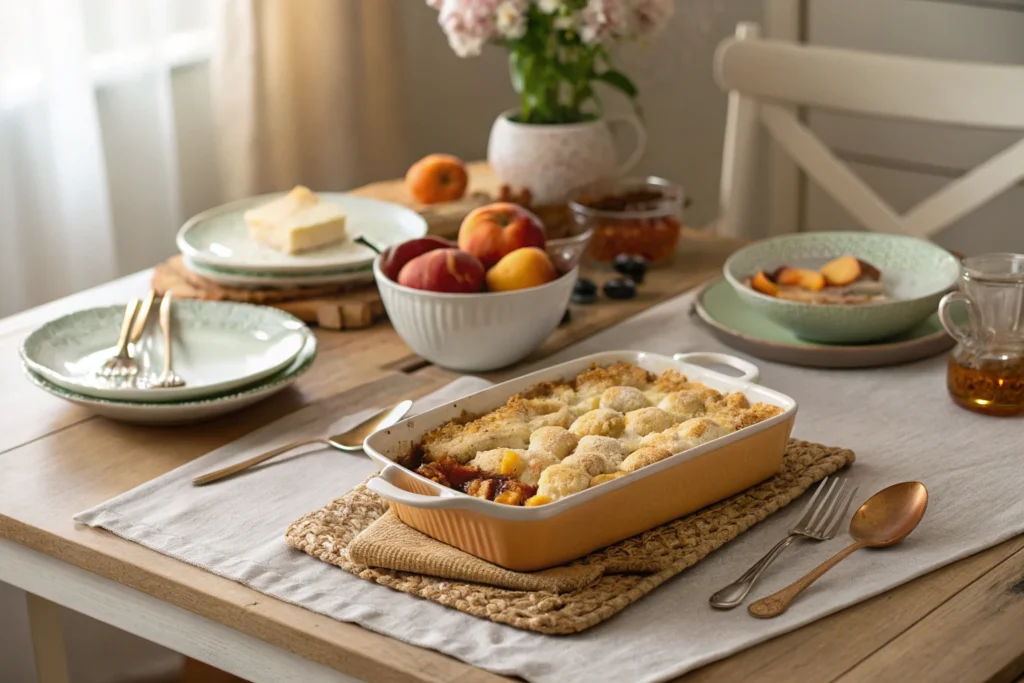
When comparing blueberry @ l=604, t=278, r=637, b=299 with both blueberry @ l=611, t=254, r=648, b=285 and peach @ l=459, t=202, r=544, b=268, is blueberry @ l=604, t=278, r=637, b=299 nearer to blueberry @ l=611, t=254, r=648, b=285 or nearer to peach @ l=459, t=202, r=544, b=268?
blueberry @ l=611, t=254, r=648, b=285

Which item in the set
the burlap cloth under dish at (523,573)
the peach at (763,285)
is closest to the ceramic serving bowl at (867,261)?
the peach at (763,285)

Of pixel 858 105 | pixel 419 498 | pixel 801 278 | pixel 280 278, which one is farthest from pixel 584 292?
pixel 419 498

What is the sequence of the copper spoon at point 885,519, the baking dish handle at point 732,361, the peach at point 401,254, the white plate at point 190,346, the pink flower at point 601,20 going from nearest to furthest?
the copper spoon at point 885,519 < the baking dish handle at point 732,361 < the white plate at point 190,346 < the peach at point 401,254 < the pink flower at point 601,20

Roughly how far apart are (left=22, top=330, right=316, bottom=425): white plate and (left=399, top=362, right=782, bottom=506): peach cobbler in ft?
0.91

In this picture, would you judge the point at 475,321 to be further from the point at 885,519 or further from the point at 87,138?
the point at 87,138

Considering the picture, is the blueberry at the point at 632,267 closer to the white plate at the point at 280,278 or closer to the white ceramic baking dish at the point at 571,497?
the white plate at the point at 280,278

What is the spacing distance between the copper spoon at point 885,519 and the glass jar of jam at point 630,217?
0.74 meters

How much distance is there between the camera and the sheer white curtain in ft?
7.15

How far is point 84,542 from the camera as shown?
3.52 feet

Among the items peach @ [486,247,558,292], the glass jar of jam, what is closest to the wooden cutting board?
peach @ [486,247,558,292]

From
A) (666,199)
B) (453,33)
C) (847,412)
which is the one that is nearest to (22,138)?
(453,33)

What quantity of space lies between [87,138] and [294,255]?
815 mm

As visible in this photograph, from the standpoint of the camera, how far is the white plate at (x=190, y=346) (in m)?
1.33

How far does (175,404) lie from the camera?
4.15 ft
